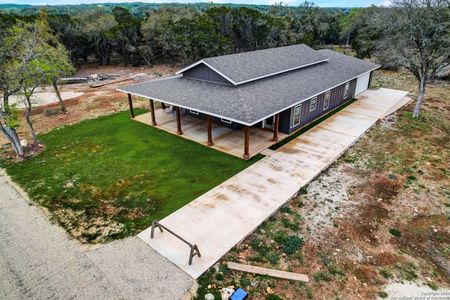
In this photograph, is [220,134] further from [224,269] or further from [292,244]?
[224,269]

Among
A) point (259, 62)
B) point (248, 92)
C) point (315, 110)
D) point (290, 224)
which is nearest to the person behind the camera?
point (290, 224)

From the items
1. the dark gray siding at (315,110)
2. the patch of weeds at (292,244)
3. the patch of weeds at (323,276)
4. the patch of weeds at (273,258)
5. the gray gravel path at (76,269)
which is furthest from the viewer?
the dark gray siding at (315,110)

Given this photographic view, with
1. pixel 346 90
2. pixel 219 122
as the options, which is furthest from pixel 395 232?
pixel 346 90

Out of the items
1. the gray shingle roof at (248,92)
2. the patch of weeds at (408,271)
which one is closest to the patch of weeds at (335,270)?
the patch of weeds at (408,271)

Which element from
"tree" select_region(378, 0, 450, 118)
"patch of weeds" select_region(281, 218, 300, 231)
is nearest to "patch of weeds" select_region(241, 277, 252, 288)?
"patch of weeds" select_region(281, 218, 300, 231)

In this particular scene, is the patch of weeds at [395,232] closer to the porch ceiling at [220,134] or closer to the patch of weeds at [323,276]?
the patch of weeds at [323,276]
